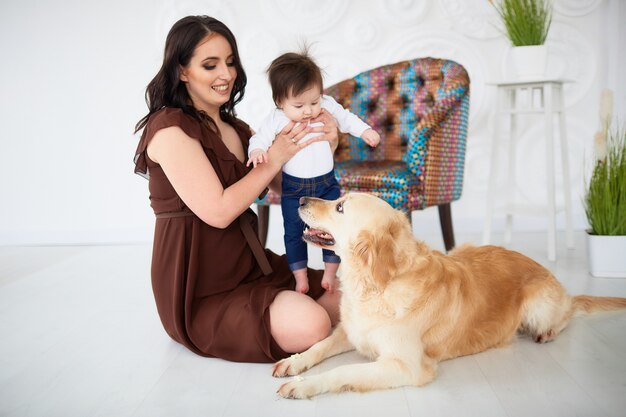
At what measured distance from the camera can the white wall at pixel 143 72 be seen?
4398 mm

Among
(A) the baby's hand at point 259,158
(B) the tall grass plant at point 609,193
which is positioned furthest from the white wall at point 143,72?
(A) the baby's hand at point 259,158

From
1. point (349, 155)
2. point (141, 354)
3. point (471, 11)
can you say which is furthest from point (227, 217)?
point (471, 11)

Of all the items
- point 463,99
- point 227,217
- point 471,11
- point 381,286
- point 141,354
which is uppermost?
point 471,11

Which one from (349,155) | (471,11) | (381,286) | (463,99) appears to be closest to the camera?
(381,286)

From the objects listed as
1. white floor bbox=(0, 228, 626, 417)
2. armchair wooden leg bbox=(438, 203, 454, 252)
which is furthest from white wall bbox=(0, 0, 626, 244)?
white floor bbox=(0, 228, 626, 417)

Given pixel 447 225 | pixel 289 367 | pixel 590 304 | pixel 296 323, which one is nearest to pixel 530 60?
pixel 447 225

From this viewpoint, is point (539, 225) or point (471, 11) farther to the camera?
point (539, 225)

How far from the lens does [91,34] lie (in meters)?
4.56

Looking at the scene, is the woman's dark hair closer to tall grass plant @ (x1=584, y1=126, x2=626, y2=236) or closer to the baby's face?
the baby's face

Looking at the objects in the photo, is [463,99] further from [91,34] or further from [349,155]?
[91,34]

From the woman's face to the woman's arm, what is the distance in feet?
0.80

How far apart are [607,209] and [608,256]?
27 centimetres

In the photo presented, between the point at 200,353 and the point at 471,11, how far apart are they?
3432 mm

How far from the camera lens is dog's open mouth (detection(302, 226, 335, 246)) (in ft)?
6.74
